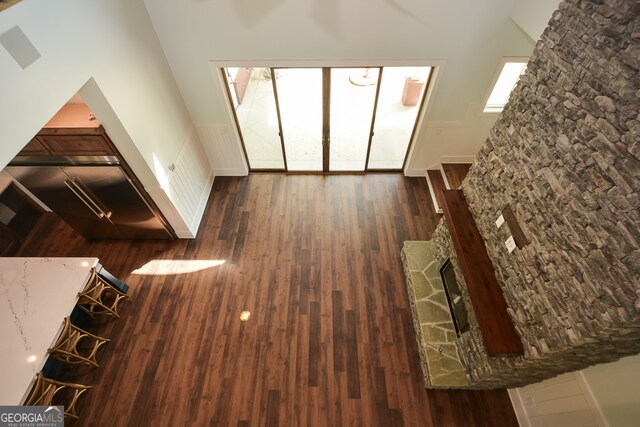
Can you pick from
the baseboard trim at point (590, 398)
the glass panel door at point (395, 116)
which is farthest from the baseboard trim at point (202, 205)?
the baseboard trim at point (590, 398)

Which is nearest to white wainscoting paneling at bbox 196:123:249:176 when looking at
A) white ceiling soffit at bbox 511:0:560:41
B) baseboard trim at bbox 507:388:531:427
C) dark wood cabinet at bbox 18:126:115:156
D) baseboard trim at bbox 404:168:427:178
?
dark wood cabinet at bbox 18:126:115:156

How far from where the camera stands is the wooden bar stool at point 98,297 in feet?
11.8

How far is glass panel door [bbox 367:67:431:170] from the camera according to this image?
6.12 m

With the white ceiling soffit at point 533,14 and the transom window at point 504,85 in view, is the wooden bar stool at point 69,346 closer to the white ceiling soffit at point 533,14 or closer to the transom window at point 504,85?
the white ceiling soffit at point 533,14

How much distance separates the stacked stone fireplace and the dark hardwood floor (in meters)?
1.24

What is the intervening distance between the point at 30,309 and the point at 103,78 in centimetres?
266

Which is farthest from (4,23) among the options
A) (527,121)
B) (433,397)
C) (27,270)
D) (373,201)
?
(433,397)

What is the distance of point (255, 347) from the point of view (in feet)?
12.9

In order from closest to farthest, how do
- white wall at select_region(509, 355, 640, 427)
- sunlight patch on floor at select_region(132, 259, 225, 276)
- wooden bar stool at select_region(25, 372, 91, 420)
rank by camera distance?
white wall at select_region(509, 355, 640, 427), wooden bar stool at select_region(25, 372, 91, 420), sunlight patch on floor at select_region(132, 259, 225, 276)

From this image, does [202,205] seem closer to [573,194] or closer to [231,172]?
[231,172]

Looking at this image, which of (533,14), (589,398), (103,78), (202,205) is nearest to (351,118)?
(202,205)

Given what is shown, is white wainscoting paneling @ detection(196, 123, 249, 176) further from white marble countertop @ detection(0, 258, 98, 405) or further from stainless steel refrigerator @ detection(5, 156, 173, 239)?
white marble countertop @ detection(0, 258, 98, 405)

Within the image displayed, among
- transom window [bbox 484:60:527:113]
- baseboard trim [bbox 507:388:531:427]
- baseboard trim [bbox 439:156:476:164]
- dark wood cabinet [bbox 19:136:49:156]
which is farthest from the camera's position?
baseboard trim [bbox 439:156:476:164]

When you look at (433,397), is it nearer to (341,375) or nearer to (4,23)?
(341,375)
